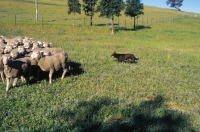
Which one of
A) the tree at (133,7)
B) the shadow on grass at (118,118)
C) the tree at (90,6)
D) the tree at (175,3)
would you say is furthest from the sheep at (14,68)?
the tree at (175,3)

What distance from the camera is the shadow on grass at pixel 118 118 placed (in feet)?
25.1

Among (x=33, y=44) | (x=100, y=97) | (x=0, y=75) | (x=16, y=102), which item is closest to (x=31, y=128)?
(x=16, y=102)

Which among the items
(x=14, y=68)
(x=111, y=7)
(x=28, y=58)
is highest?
(x=111, y=7)

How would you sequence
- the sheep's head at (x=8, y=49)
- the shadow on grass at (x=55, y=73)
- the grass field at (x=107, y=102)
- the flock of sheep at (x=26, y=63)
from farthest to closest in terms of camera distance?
1. the sheep's head at (x=8, y=49)
2. the shadow on grass at (x=55, y=73)
3. the flock of sheep at (x=26, y=63)
4. the grass field at (x=107, y=102)

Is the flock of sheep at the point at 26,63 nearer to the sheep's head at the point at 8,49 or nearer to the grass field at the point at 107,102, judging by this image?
the sheep's head at the point at 8,49

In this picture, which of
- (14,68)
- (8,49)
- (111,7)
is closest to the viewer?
(14,68)

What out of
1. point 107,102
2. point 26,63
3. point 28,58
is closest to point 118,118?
point 107,102

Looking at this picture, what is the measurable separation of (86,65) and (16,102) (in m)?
6.77

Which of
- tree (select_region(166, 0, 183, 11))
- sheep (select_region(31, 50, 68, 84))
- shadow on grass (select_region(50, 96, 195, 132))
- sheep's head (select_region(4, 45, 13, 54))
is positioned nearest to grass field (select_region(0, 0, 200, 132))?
shadow on grass (select_region(50, 96, 195, 132))

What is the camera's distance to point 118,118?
841 centimetres

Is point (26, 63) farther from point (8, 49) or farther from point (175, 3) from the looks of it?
point (175, 3)

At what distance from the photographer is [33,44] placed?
48.2 feet

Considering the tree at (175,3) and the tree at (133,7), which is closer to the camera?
the tree at (133,7)

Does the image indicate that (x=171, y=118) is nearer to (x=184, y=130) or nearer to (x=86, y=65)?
(x=184, y=130)
